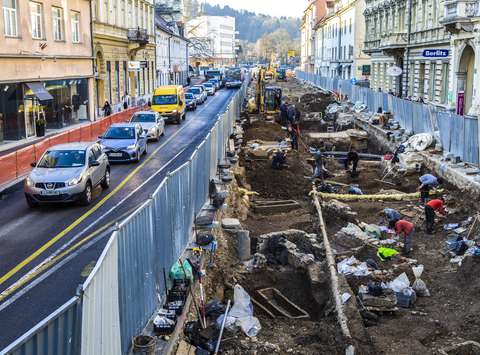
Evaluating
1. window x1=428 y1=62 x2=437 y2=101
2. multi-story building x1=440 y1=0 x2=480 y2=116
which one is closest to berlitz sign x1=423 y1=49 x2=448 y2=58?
multi-story building x1=440 y1=0 x2=480 y2=116

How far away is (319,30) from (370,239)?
94.6 metres

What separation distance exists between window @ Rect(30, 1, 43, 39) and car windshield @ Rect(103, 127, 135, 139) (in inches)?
389

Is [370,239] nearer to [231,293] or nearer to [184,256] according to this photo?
[231,293]

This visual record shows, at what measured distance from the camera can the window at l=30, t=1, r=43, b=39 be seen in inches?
1254

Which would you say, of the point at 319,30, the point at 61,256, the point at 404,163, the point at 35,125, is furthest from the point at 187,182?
the point at 319,30

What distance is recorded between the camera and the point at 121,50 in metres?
49.4

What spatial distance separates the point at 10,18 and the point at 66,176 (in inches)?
639

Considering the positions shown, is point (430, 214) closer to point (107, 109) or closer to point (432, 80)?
point (432, 80)

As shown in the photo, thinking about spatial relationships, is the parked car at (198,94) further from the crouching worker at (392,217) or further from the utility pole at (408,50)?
the crouching worker at (392,217)

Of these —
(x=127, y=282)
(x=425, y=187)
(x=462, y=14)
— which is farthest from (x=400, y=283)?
(x=462, y=14)

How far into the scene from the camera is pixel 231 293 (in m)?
11.9

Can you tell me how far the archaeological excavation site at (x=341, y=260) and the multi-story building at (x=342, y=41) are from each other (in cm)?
3977

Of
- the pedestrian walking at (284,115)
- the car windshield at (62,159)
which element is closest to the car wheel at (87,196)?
the car windshield at (62,159)

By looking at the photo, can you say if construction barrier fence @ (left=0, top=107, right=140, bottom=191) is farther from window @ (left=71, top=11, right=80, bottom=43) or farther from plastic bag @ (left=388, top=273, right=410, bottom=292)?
plastic bag @ (left=388, top=273, right=410, bottom=292)
